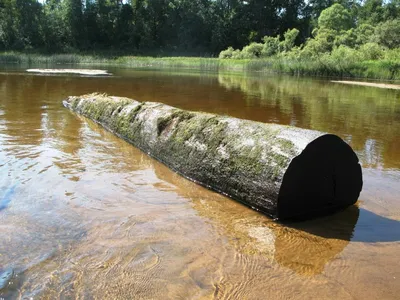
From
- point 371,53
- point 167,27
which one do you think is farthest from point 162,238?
point 167,27

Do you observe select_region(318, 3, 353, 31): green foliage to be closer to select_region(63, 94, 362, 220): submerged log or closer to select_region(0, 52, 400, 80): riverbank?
select_region(0, 52, 400, 80): riverbank

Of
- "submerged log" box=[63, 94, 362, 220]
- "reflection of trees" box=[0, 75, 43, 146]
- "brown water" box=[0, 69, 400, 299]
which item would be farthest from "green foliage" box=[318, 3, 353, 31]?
"submerged log" box=[63, 94, 362, 220]

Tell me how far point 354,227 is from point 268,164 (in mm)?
1138

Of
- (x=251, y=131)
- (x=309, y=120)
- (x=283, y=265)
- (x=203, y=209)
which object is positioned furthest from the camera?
(x=309, y=120)

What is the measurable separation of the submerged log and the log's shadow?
130 mm

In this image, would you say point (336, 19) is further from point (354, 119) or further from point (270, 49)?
point (354, 119)

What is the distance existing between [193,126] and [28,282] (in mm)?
3269

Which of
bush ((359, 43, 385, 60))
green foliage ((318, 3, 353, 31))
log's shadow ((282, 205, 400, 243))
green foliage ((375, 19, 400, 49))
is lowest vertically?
log's shadow ((282, 205, 400, 243))

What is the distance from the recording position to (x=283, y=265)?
3236 mm

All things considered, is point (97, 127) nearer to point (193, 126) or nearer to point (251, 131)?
point (193, 126)

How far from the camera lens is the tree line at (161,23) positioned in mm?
72625

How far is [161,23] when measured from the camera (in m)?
85.1

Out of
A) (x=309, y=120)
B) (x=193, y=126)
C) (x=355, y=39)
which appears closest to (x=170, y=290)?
(x=193, y=126)

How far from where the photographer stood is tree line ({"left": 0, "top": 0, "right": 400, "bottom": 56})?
72625 millimetres
